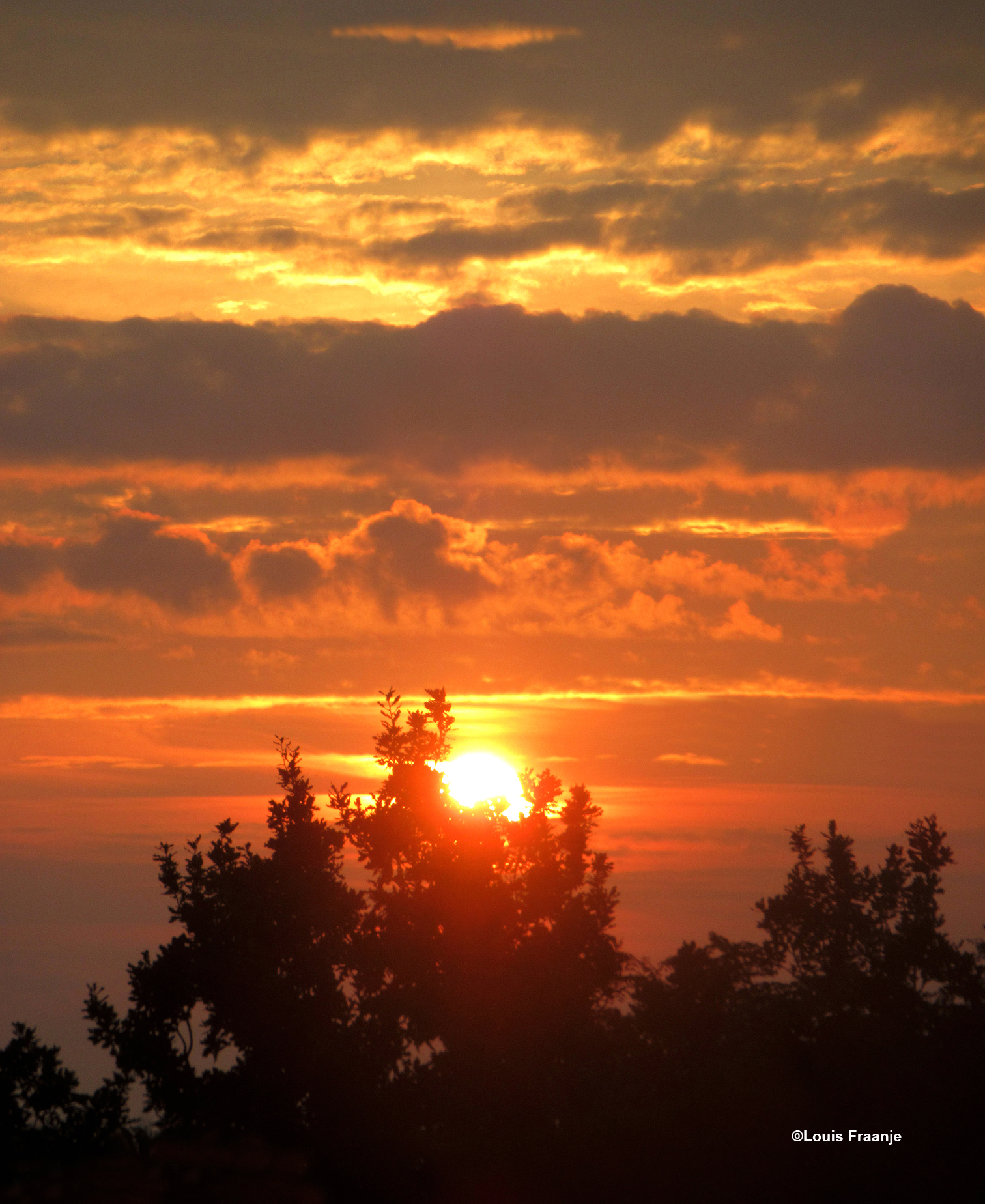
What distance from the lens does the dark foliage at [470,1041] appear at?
3161cm

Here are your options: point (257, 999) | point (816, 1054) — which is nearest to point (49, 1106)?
point (257, 999)

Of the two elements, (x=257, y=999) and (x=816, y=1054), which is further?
(x=257, y=999)

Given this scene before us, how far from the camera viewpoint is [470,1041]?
161ft

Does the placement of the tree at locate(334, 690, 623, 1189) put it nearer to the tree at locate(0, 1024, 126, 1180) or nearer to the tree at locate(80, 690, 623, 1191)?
the tree at locate(80, 690, 623, 1191)

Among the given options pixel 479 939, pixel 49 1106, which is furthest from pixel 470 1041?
pixel 49 1106

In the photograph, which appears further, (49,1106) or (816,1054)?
(49,1106)

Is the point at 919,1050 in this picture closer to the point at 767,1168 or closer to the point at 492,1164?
the point at 767,1168

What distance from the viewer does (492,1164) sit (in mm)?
35031

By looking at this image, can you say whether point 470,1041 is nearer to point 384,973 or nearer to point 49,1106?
point 384,973

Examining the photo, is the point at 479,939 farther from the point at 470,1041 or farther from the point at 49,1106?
the point at 49,1106

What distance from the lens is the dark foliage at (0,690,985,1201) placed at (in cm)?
3161

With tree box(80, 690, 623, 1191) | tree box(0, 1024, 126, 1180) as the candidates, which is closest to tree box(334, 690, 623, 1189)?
tree box(80, 690, 623, 1191)

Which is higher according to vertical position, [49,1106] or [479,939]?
[479,939]

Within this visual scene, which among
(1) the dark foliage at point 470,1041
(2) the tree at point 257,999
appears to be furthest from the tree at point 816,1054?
(2) the tree at point 257,999
